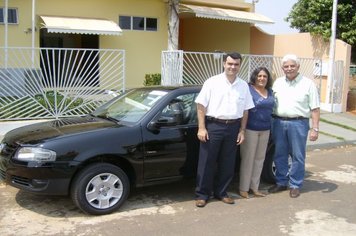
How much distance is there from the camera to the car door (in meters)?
5.28

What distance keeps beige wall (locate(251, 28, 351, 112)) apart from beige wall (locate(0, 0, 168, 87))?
15.1 ft

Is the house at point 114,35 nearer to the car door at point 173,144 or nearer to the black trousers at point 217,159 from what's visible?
the car door at point 173,144

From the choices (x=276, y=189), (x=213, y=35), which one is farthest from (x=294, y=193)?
(x=213, y=35)

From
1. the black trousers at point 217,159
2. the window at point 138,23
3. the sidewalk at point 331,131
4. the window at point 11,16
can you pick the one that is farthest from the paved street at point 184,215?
the window at point 138,23

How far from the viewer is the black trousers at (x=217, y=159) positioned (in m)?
5.25

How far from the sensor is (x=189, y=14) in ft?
56.2

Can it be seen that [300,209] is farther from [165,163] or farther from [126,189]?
[126,189]

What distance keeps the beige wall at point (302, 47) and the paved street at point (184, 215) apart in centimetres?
916

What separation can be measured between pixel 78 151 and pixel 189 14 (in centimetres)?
1308

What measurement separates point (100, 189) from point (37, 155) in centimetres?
76

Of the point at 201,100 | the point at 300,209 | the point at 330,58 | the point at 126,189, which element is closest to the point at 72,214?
the point at 126,189

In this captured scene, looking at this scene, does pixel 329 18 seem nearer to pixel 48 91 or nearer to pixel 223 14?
pixel 223 14

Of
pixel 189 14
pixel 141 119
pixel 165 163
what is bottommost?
pixel 165 163

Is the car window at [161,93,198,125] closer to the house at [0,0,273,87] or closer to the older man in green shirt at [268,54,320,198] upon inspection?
the older man in green shirt at [268,54,320,198]
